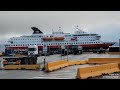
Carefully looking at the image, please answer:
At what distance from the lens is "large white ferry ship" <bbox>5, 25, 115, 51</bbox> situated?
8081cm

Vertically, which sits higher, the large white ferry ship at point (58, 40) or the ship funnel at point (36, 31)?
the ship funnel at point (36, 31)

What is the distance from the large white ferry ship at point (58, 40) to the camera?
80812 mm

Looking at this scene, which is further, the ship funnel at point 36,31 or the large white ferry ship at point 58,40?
the ship funnel at point 36,31

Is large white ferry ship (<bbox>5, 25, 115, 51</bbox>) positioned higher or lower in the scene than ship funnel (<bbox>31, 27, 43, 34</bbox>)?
lower

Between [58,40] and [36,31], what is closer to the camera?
[58,40]

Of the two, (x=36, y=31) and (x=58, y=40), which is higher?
(x=36, y=31)

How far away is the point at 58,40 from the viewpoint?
3324 inches

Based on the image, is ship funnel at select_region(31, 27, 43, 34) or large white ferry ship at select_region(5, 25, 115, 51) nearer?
large white ferry ship at select_region(5, 25, 115, 51)
